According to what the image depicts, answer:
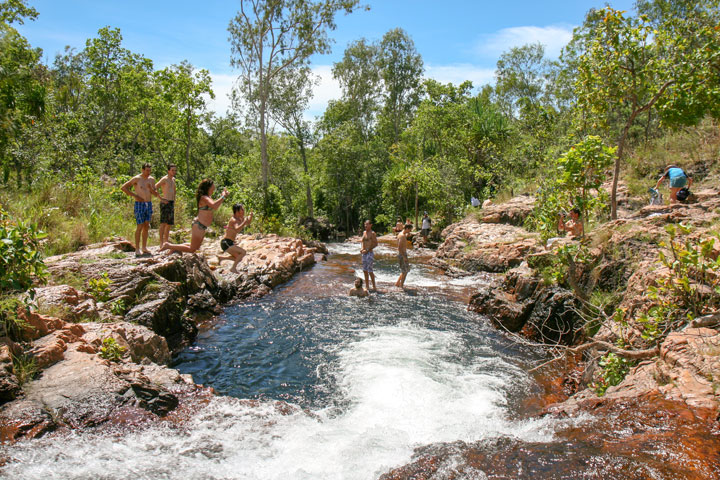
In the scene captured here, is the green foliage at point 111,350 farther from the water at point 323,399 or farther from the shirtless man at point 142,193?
the shirtless man at point 142,193

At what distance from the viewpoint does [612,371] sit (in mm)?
5113

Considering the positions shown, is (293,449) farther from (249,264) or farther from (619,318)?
(249,264)

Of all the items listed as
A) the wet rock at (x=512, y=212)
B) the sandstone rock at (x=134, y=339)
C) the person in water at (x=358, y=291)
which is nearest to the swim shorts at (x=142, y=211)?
the sandstone rock at (x=134, y=339)

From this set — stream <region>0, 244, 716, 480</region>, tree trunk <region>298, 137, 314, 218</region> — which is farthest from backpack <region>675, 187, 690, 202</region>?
tree trunk <region>298, 137, 314, 218</region>

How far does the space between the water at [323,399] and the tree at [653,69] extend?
605cm

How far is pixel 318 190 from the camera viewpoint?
128 ft

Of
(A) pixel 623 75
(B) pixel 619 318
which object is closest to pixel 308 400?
(B) pixel 619 318

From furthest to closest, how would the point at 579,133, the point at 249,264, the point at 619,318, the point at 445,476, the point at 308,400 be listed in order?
1. the point at 579,133
2. the point at 249,264
3. the point at 308,400
4. the point at 619,318
5. the point at 445,476

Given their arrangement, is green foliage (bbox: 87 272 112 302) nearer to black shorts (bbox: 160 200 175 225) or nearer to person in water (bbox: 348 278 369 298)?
black shorts (bbox: 160 200 175 225)

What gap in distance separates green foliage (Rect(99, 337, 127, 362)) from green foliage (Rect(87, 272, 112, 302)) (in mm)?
1966

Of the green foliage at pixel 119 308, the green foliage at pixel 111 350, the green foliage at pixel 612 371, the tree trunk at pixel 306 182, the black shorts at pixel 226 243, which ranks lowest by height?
the green foliage at pixel 612 371

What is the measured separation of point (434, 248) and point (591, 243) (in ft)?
49.4

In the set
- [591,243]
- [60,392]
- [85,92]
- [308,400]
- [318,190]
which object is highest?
[85,92]

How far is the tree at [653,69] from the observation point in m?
9.12
